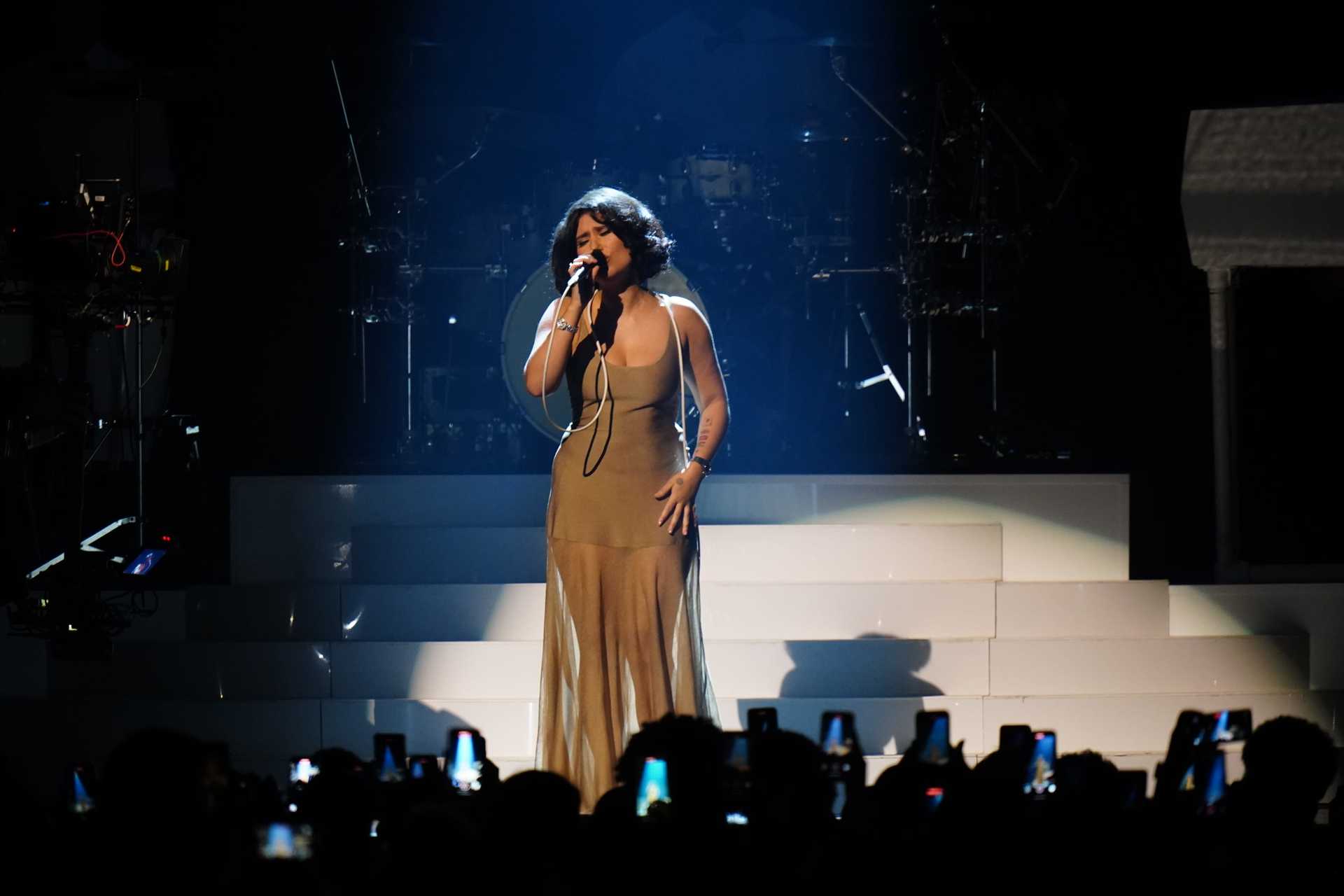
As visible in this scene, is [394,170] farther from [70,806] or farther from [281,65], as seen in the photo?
[70,806]

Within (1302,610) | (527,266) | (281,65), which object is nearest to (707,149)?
(527,266)

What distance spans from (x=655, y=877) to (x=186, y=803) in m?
0.58

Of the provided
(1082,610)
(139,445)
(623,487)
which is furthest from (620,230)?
(139,445)

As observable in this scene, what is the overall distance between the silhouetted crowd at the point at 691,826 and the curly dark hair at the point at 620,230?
165 centimetres

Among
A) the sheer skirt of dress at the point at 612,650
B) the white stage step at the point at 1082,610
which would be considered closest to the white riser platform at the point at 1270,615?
the white stage step at the point at 1082,610

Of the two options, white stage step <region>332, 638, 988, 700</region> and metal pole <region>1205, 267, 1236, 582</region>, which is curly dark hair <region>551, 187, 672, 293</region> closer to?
white stage step <region>332, 638, 988, 700</region>

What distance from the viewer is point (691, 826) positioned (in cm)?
209

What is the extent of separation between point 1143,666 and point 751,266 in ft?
11.3

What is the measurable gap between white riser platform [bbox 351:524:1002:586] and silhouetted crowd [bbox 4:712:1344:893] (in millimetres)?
3548

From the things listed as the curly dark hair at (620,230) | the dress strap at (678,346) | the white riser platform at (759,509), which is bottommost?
the white riser platform at (759,509)

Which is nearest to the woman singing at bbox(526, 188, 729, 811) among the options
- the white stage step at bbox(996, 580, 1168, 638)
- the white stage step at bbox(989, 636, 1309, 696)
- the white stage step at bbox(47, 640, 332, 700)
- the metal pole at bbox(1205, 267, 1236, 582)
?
the white stage step at bbox(47, 640, 332, 700)

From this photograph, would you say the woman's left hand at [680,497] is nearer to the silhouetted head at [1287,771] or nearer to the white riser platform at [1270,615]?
the silhouetted head at [1287,771]

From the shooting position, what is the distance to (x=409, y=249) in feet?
26.5

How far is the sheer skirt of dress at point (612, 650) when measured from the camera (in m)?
3.93
